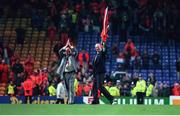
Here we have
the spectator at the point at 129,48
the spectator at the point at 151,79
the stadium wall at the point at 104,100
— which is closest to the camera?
the stadium wall at the point at 104,100

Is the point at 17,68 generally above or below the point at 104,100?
above

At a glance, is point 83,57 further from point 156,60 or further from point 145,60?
point 156,60

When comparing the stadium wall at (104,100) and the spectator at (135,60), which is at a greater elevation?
the spectator at (135,60)

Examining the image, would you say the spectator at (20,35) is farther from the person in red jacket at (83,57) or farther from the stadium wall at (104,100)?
the stadium wall at (104,100)

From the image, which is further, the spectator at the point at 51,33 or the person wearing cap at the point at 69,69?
the spectator at the point at 51,33

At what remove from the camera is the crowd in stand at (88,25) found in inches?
1036

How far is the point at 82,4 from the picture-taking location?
31.9m

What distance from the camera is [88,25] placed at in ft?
101

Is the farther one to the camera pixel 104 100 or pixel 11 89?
pixel 11 89

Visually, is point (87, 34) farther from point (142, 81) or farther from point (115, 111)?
point (115, 111)

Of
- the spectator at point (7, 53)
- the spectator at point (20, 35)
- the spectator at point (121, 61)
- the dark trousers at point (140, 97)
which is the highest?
the spectator at point (20, 35)

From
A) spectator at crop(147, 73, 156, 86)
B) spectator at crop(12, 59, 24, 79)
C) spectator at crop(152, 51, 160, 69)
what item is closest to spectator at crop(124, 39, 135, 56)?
spectator at crop(152, 51, 160, 69)

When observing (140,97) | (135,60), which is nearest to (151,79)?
(140,97)

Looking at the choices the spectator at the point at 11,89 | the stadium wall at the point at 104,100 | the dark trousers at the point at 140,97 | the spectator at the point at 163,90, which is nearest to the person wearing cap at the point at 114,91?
the stadium wall at the point at 104,100
